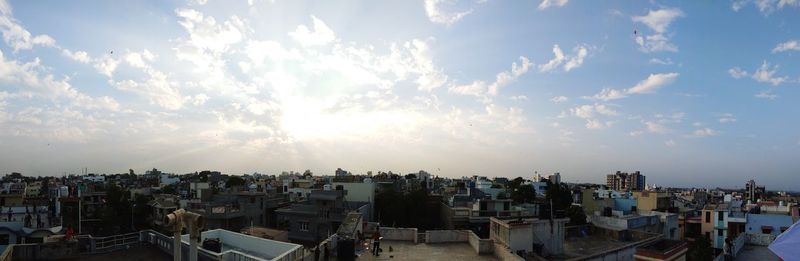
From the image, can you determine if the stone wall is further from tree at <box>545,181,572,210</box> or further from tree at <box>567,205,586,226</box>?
tree at <box>545,181,572,210</box>

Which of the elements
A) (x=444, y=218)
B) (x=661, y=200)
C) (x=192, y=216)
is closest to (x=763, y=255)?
(x=444, y=218)

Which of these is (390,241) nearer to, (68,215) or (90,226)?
(90,226)

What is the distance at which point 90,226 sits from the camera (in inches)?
1842

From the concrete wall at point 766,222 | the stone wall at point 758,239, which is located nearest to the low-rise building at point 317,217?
the stone wall at point 758,239

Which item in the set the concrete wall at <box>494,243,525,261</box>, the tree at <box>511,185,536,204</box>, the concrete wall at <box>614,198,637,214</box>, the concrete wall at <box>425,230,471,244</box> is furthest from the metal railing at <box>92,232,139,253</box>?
the concrete wall at <box>614,198,637,214</box>

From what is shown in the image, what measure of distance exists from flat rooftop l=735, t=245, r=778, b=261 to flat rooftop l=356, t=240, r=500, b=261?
1997 cm

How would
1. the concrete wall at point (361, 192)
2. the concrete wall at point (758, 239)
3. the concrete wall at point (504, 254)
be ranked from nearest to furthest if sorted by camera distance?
the concrete wall at point (504, 254), the concrete wall at point (758, 239), the concrete wall at point (361, 192)

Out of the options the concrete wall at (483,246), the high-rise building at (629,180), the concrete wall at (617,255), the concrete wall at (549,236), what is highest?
the concrete wall at (483,246)

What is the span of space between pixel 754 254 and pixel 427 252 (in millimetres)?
23935

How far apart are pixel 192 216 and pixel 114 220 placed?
4591 centimetres

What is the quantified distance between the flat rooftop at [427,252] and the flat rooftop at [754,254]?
1997cm

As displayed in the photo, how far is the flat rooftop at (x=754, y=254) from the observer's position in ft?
89.8

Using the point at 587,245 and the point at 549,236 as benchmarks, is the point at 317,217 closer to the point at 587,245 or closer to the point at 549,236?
the point at 549,236

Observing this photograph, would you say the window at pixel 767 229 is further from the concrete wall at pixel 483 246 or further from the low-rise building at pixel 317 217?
the concrete wall at pixel 483 246
